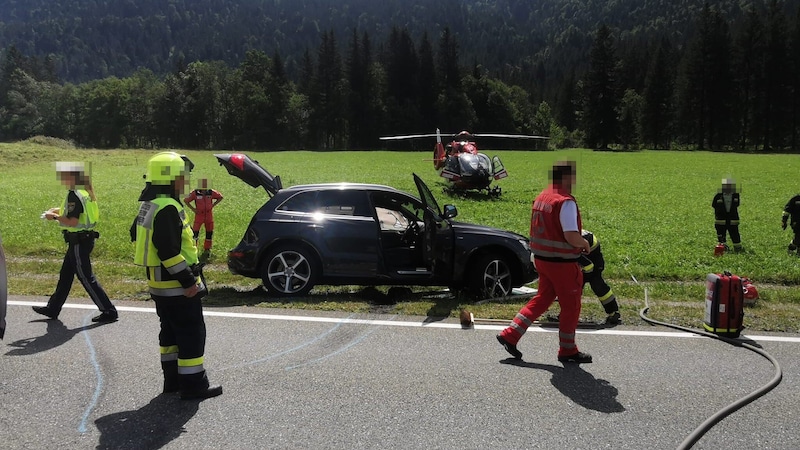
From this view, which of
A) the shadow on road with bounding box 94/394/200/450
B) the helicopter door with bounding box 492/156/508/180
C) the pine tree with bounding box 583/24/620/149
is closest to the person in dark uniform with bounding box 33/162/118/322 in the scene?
the shadow on road with bounding box 94/394/200/450

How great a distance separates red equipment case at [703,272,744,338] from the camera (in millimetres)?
6371

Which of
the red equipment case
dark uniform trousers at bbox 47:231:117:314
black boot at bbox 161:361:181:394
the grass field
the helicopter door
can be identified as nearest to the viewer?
black boot at bbox 161:361:181:394

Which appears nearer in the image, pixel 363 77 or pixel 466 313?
pixel 466 313

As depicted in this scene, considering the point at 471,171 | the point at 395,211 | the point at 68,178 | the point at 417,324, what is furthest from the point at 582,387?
the point at 471,171

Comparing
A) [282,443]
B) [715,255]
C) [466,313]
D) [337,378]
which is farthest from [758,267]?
[282,443]

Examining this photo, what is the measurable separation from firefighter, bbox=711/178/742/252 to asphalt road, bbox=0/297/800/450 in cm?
738

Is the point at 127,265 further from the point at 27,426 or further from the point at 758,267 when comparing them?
the point at 758,267

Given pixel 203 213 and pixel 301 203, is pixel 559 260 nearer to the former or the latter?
pixel 301 203

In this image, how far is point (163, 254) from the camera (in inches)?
180

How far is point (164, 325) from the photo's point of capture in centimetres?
493

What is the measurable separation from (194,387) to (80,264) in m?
3.13

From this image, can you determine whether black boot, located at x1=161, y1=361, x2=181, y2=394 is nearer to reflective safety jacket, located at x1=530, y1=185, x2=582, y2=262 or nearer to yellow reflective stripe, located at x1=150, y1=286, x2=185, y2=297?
yellow reflective stripe, located at x1=150, y1=286, x2=185, y2=297


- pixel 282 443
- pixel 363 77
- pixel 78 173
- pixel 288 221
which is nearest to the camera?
pixel 282 443

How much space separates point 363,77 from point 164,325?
100 m
